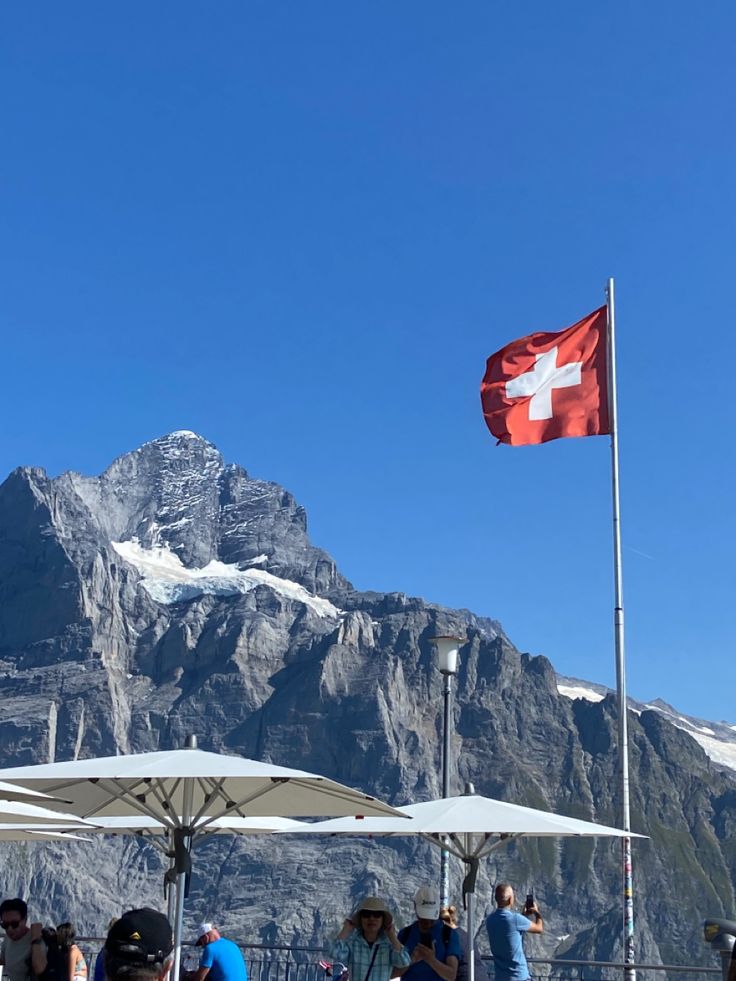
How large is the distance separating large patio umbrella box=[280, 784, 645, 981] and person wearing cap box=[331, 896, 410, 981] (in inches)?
88.7

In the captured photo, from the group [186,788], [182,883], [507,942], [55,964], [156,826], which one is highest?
[186,788]

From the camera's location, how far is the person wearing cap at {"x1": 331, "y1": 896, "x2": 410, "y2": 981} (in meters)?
10.4

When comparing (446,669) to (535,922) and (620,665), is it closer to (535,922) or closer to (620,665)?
(620,665)

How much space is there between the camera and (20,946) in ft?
38.9

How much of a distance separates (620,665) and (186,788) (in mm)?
8026

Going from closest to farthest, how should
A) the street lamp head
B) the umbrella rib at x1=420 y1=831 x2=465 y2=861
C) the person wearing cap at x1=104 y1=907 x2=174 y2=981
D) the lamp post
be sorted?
the person wearing cap at x1=104 y1=907 x2=174 y2=981, the umbrella rib at x1=420 y1=831 x2=465 y2=861, the lamp post, the street lamp head

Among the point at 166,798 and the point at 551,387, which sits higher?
the point at 551,387

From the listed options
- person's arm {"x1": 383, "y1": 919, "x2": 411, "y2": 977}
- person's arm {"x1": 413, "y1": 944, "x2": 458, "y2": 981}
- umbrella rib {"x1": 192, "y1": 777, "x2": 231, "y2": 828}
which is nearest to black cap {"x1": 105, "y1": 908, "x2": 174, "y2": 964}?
person's arm {"x1": 383, "y1": 919, "x2": 411, "y2": 977}

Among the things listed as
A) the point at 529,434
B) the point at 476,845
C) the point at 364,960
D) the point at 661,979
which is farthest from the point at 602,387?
the point at 661,979

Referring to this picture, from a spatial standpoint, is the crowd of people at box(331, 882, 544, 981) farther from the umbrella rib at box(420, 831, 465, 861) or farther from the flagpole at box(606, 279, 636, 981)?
the flagpole at box(606, 279, 636, 981)

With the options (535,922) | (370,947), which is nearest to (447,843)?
(535,922)

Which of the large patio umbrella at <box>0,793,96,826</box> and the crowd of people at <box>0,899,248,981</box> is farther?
the large patio umbrella at <box>0,793,96,826</box>

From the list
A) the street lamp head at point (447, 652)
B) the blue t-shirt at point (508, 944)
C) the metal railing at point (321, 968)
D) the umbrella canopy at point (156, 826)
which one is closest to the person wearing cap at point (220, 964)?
the metal railing at point (321, 968)

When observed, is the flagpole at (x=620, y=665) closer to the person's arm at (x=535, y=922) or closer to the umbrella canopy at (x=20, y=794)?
the person's arm at (x=535, y=922)
